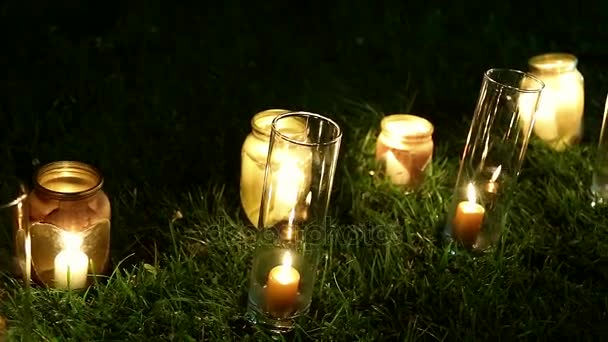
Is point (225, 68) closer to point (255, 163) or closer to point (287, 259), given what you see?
point (255, 163)

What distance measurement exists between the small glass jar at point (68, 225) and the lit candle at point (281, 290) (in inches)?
16.2

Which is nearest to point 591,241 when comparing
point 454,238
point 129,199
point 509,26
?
point 454,238

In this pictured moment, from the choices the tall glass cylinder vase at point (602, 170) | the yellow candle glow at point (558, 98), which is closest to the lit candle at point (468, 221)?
the tall glass cylinder vase at point (602, 170)

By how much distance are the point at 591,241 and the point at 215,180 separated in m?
1.05

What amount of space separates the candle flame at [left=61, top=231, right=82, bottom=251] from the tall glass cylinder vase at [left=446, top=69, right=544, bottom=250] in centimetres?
94

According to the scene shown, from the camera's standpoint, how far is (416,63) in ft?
11.2

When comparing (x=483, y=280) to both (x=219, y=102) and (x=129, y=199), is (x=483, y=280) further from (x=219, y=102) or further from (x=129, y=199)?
(x=219, y=102)

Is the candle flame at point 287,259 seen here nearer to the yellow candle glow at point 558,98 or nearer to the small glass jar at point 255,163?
the small glass jar at point 255,163

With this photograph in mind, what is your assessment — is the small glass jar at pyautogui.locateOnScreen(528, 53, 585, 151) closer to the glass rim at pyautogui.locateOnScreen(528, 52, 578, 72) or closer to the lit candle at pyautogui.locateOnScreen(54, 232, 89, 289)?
the glass rim at pyautogui.locateOnScreen(528, 52, 578, 72)

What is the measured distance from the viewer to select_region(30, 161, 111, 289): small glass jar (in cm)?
193

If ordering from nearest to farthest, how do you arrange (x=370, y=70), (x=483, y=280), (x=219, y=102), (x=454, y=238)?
1. (x=483, y=280)
2. (x=454, y=238)
3. (x=219, y=102)
4. (x=370, y=70)

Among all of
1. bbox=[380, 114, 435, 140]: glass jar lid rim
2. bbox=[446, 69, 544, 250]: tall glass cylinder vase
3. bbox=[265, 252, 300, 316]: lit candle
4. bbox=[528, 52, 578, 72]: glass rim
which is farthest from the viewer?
bbox=[528, 52, 578, 72]: glass rim

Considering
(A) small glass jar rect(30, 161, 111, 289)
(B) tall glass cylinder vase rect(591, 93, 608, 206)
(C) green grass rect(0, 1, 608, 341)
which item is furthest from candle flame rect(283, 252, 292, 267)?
(B) tall glass cylinder vase rect(591, 93, 608, 206)

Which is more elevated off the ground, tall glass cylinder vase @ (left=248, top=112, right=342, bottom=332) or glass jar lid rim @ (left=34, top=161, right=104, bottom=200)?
glass jar lid rim @ (left=34, top=161, right=104, bottom=200)
